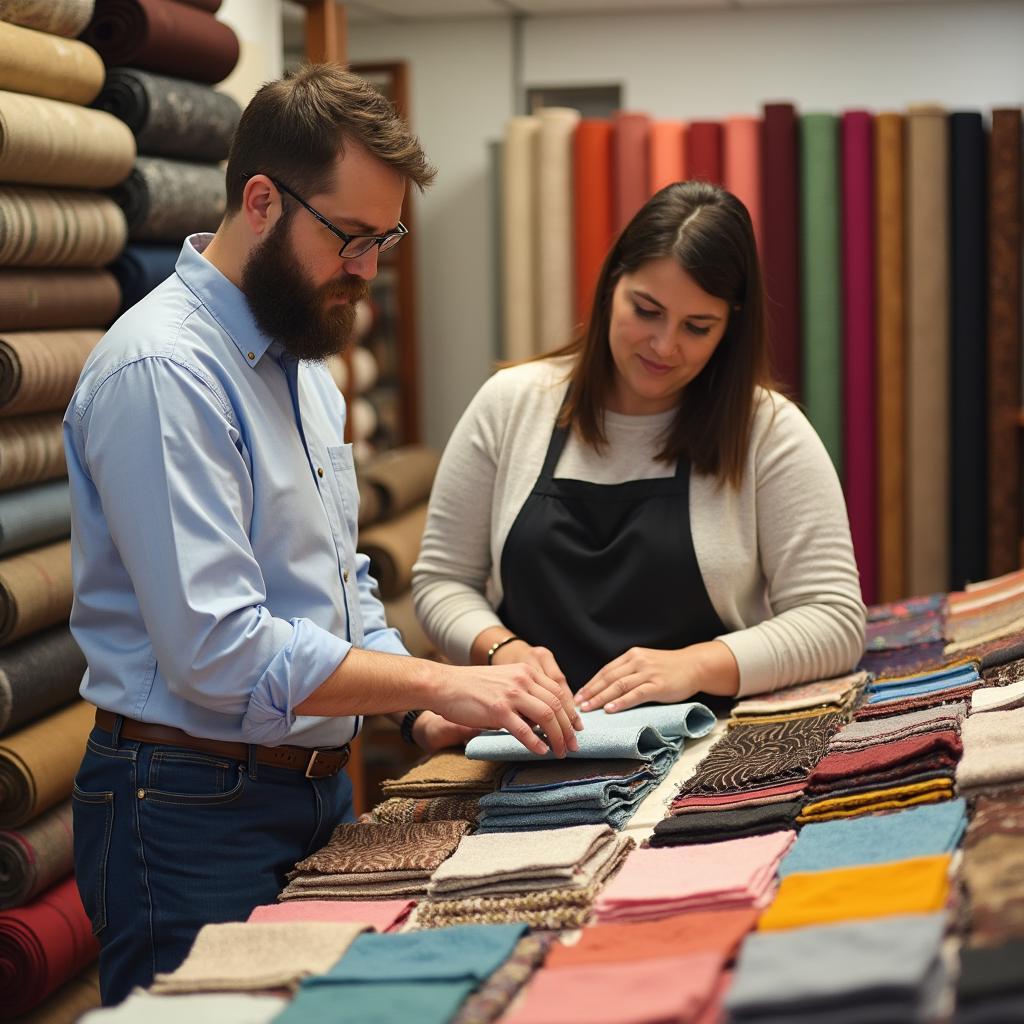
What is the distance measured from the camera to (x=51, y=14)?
2.52 m

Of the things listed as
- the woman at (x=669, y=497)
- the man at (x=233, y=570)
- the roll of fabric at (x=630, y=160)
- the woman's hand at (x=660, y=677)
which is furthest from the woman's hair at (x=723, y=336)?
the roll of fabric at (x=630, y=160)

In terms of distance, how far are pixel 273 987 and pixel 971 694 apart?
1119mm

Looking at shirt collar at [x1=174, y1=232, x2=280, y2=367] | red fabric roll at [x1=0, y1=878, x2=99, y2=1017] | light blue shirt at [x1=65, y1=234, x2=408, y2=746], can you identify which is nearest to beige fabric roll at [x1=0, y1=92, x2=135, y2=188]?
light blue shirt at [x1=65, y1=234, x2=408, y2=746]

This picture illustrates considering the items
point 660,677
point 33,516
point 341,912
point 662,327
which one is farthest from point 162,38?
point 341,912

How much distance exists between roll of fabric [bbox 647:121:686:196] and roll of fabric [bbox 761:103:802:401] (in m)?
0.29

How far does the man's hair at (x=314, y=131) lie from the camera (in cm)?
179

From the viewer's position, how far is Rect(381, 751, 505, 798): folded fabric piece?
76.1 inches

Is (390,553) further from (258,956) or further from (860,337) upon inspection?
(258,956)

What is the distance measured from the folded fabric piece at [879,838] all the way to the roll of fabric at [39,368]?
160 cm

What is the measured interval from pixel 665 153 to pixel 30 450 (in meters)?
2.83

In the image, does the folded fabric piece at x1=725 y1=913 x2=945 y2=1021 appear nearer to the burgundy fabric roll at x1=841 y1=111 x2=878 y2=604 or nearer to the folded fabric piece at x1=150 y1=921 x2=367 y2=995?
the folded fabric piece at x1=150 y1=921 x2=367 y2=995

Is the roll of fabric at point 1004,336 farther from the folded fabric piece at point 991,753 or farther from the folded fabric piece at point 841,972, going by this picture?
the folded fabric piece at point 841,972

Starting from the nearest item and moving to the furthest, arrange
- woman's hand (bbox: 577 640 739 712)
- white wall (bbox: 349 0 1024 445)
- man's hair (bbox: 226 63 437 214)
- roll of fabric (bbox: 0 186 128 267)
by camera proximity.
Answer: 1. man's hair (bbox: 226 63 437 214)
2. woman's hand (bbox: 577 640 739 712)
3. roll of fabric (bbox: 0 186 128 267)
4. white wall (bbox: 349 0 1024 445)

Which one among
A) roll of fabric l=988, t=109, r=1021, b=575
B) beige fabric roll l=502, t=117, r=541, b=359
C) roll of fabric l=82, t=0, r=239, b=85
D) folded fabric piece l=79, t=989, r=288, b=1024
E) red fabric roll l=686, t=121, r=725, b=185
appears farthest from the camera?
beige fabric roll l=502, t=117, r=541, b=359
